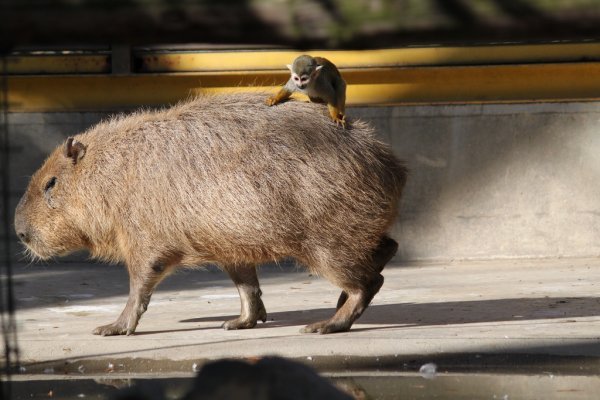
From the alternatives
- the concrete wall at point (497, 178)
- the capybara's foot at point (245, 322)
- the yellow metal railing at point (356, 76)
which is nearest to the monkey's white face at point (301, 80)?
the capybara's foot at point (245, 322)

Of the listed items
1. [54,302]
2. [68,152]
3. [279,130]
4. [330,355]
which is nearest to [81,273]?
[54,302]

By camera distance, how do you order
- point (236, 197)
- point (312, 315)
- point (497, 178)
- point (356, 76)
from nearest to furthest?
point (236, 197)
point (312, 315)
point (497, 178)
point (356, 76)

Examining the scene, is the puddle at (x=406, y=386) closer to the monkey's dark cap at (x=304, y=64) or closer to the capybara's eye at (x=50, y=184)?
the capybara's eye at (x=50, y=184)

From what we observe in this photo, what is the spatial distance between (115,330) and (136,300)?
22 cm

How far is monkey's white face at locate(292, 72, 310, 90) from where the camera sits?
278 inches

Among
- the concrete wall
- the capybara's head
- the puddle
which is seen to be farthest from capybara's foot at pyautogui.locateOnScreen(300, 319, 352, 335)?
the concrete wall

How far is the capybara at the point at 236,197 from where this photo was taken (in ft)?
21.8

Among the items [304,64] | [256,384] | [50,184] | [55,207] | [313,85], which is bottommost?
[256,384]

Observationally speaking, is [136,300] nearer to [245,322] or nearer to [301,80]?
[245,322]

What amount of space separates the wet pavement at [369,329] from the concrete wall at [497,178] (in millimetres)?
388

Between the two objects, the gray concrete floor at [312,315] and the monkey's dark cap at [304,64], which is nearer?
the gray concrete floor at [312,315]

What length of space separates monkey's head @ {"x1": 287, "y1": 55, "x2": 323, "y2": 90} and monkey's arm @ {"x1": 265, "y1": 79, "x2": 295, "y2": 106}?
48 millimetres

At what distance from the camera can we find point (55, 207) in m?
7.28

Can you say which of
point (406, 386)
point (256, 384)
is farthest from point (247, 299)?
point (256, 384)
